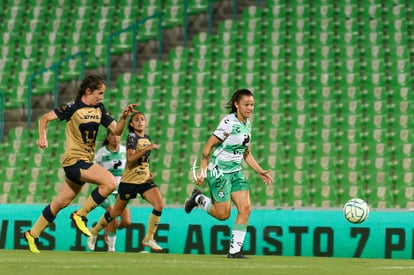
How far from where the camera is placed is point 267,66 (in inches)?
832

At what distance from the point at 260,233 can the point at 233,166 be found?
3036mm

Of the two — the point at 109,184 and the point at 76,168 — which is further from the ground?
the point at 76,168

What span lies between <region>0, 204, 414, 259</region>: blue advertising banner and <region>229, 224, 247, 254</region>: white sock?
112 inches

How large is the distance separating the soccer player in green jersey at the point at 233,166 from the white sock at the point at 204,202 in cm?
36

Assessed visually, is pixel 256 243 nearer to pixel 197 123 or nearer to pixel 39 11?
pixel 197 123

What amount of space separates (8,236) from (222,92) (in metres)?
6.58

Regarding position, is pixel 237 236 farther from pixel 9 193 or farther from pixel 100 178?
pixel 9 193

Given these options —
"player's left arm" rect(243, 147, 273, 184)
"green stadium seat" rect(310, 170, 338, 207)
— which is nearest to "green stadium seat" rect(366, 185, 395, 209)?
"green stadium seat" rect(310, 170, 338, 207)

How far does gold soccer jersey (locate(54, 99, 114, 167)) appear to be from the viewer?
12102 mm

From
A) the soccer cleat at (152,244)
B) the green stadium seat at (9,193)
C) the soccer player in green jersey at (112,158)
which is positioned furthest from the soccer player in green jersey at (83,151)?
the green stadium seat at (9,193)

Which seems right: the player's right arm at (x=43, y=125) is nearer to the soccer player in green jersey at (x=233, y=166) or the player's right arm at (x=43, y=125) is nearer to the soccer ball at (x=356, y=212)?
the soccer player in green jersey at (x=233, y=166)

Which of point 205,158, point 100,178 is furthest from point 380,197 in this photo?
point 100,178

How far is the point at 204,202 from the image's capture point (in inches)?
500

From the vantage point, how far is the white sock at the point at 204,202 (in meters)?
12.6
